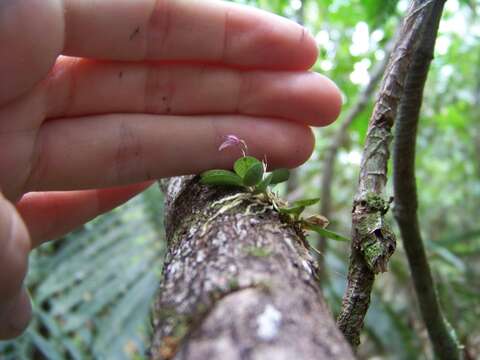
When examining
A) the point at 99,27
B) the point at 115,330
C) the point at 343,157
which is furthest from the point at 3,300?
the point at 343,157

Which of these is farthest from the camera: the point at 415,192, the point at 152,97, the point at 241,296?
the point at 415,192

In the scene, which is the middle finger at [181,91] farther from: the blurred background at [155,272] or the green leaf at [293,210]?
the blurred background at [155,272]

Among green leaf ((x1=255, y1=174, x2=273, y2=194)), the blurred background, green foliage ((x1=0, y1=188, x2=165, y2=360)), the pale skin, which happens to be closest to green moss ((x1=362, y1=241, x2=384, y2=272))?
green leaf ((x1=255, y1=174, x2=273, y2=194))

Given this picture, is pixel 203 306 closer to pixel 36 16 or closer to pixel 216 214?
pixel 216 214

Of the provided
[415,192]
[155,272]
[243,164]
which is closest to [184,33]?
[243,164]

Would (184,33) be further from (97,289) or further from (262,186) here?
(97,289)

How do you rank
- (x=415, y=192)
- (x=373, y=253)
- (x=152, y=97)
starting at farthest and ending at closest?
(x=415, y=192), (x=152, y=97), (x=373, y=253)

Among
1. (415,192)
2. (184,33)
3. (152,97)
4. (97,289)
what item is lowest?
(97,289)

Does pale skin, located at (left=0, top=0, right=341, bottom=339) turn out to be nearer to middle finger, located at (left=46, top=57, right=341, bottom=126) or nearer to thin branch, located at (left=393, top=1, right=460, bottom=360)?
middle finger, located at (left=46, top=57, right=341, bottom=126)
